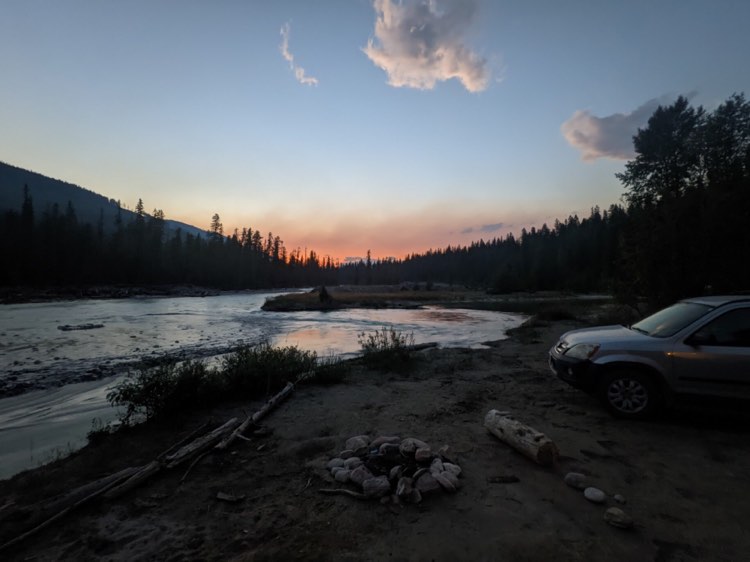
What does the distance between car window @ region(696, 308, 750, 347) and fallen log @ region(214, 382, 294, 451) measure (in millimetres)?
7437

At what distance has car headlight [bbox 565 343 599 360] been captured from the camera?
6023 millimetres

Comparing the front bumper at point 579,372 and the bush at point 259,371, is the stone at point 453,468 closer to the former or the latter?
the front bumper at point 579,372

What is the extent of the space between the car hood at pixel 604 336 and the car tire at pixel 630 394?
53cm

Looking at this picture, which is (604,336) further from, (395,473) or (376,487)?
(376,487)

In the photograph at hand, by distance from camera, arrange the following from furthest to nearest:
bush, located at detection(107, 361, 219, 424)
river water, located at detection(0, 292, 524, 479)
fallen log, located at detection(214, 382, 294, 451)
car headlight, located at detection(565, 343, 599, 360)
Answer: river water, located at detection(0, 292, 524, 479), bush, located at detection(107, 361, 219, 424), car headlight, located at detection(565, 343, 599, 360), fallen log, located at detection(214, 382, 294, 451)

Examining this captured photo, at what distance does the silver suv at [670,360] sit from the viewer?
520 centimetres

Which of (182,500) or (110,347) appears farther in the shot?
(110,347)

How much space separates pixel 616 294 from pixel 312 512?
59.9ft

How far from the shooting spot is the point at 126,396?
6461 mm

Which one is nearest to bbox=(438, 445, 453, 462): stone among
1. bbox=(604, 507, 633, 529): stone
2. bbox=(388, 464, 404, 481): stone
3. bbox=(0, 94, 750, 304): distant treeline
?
bbox=(388, 464, 404, 481): stone

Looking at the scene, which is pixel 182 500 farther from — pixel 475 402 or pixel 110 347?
pixel 110 347

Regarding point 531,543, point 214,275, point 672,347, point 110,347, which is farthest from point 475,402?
point 214,275

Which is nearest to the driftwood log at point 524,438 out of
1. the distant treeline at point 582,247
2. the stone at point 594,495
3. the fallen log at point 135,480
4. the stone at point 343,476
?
the stone at point 594,495

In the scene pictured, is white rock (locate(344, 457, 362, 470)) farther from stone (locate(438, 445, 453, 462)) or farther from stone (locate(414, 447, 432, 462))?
stone (locate(438, 445, 453, 462))
